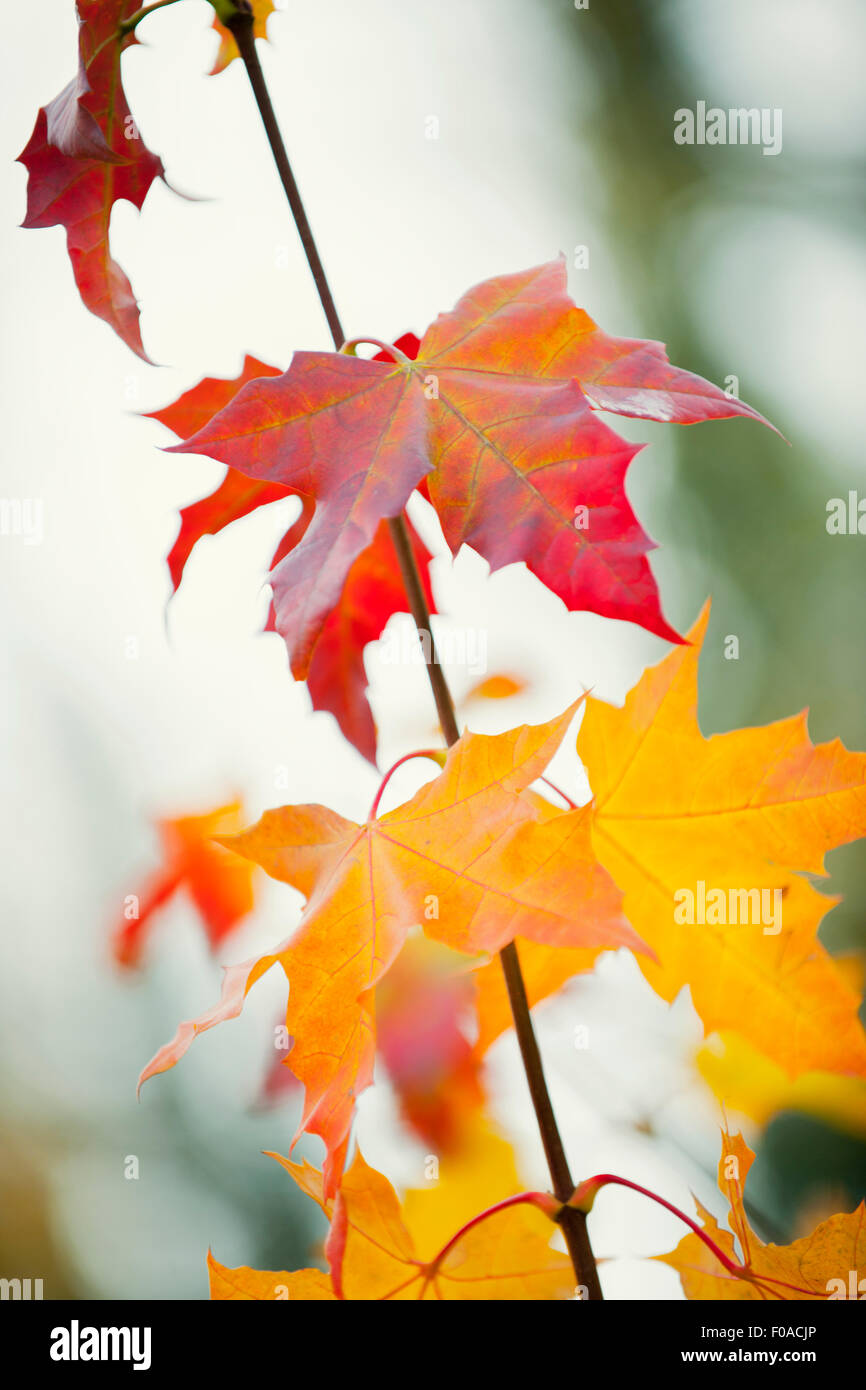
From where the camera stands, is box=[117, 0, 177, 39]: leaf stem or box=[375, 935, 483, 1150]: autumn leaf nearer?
box=[117, 0, 177, 39]: leaf stem

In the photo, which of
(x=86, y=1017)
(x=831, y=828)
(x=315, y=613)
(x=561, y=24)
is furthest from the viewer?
(x=561, y=24)

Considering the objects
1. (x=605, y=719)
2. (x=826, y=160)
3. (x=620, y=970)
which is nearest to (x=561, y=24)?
(x=826, y=160)
